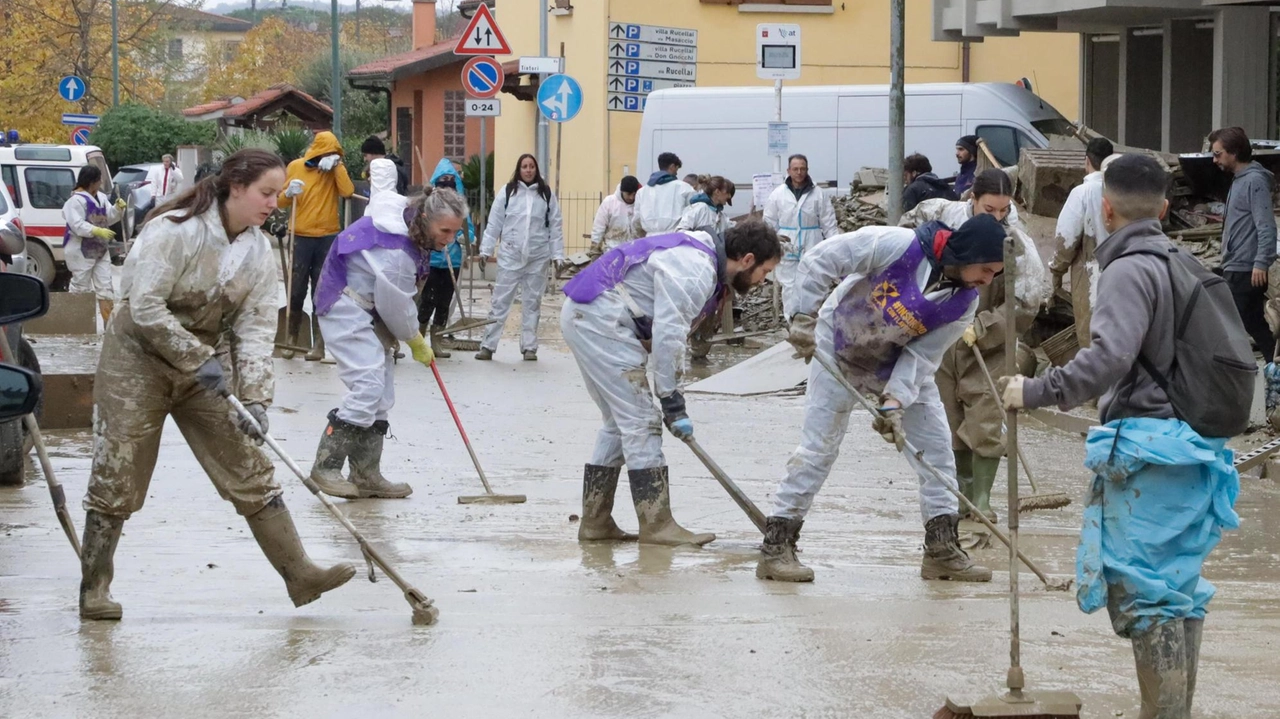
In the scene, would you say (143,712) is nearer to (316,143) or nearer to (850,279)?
(850,279)

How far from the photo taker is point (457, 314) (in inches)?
698

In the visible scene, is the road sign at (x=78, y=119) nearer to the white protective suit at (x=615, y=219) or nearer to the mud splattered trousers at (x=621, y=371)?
the white protective suit at (x=615, y=219)

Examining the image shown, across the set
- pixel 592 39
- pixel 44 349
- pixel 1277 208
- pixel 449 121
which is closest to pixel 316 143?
pixel 44 349

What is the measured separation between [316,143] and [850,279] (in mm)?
8543

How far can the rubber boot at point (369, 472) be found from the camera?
7988 mm

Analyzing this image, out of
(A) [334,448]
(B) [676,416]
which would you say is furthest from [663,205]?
(B) [676,416]

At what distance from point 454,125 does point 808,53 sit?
51.0 feet

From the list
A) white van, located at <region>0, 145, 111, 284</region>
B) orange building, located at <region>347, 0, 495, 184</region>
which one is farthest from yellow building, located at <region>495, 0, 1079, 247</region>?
orange building, located at <region>347, 0, 495, 184</region>

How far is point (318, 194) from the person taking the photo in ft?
45.0

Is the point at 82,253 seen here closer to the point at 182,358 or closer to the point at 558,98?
the point at 558,98

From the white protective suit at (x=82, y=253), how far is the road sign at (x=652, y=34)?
19.7 feet

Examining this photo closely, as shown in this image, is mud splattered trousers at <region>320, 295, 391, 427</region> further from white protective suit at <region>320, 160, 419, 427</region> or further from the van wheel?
the van wheel

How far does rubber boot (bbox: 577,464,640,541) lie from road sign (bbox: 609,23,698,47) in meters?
12.6

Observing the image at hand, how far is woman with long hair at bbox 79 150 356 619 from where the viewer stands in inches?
210
